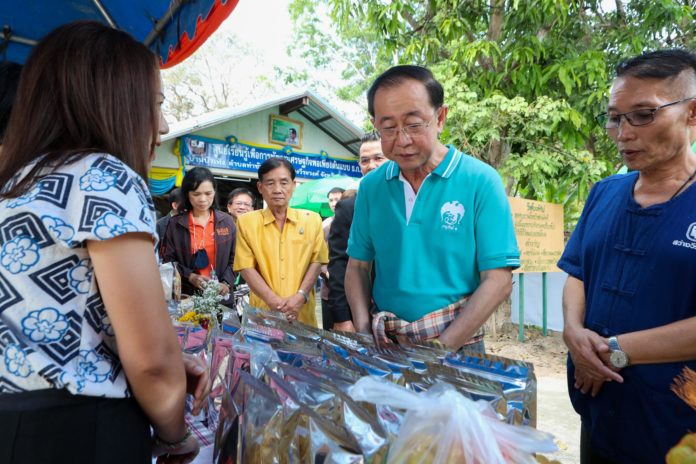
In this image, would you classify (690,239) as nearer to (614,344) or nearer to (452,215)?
(614,344)

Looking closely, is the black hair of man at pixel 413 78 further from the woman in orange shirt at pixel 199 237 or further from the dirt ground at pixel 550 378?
the woman in orange shirt at pixel 199 237

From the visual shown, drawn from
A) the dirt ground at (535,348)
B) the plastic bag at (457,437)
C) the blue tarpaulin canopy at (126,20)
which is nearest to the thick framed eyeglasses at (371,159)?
the blue tarpaulin canopy at (126,20)

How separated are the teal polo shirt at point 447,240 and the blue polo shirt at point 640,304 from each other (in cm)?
28

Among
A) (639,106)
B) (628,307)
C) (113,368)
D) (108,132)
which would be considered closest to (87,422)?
(113,368)

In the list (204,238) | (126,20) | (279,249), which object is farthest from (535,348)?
(126,20)

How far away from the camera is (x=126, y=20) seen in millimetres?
2840

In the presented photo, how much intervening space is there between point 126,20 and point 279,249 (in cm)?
165

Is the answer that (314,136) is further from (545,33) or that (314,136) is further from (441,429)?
(441,429)

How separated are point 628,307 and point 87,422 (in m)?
1.37

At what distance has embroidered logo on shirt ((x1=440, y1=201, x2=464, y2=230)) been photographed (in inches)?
61.6

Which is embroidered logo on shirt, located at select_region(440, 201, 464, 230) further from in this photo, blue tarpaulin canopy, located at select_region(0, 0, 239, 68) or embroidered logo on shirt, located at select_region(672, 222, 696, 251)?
blue tarpaulin canopy, located at select_region(0, 0, 239, 68)

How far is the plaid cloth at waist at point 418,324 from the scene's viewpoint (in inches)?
58.6

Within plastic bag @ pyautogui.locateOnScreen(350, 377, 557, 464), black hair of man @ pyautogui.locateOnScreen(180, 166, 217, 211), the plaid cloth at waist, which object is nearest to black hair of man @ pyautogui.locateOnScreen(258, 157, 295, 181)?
black hair of man @ pyautogui.locateOnScreen(180, 166, 217, 211)

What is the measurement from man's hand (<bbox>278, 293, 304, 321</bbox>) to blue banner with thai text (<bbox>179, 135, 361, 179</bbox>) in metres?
6.39
